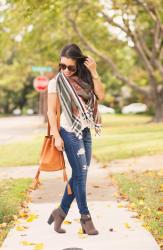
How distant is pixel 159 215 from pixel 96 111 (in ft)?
5.48

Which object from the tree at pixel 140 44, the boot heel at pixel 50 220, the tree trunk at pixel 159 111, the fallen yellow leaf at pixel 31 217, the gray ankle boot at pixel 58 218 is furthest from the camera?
the tree trunk at pixel 159 111

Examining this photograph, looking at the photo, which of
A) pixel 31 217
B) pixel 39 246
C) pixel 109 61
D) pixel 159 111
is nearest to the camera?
pixel 39 246

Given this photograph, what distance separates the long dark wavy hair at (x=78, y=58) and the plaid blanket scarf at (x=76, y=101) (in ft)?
0.19

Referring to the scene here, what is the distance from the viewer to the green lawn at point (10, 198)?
7.27m

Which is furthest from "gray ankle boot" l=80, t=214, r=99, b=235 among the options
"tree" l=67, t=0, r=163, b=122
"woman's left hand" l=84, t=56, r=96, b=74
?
"tree" l=67, t=0, r=163, b=122

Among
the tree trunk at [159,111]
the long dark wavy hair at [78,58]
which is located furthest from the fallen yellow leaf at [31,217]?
the tree trunk at [159,111]

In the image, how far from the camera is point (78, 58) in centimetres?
663

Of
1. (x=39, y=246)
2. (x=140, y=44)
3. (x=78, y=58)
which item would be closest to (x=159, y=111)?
(x=140, y=44)

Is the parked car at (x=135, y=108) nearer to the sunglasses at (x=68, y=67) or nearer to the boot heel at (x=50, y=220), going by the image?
the boot heel at (x=50, y=220)

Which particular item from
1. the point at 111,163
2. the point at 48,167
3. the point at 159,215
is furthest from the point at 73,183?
the point at 111,163

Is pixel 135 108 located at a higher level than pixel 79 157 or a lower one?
lower

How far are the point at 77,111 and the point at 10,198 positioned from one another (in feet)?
10.2

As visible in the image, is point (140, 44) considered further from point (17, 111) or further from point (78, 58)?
point (17, 111)

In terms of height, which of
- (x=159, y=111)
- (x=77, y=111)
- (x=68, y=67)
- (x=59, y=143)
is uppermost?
(x=68, y=67)
